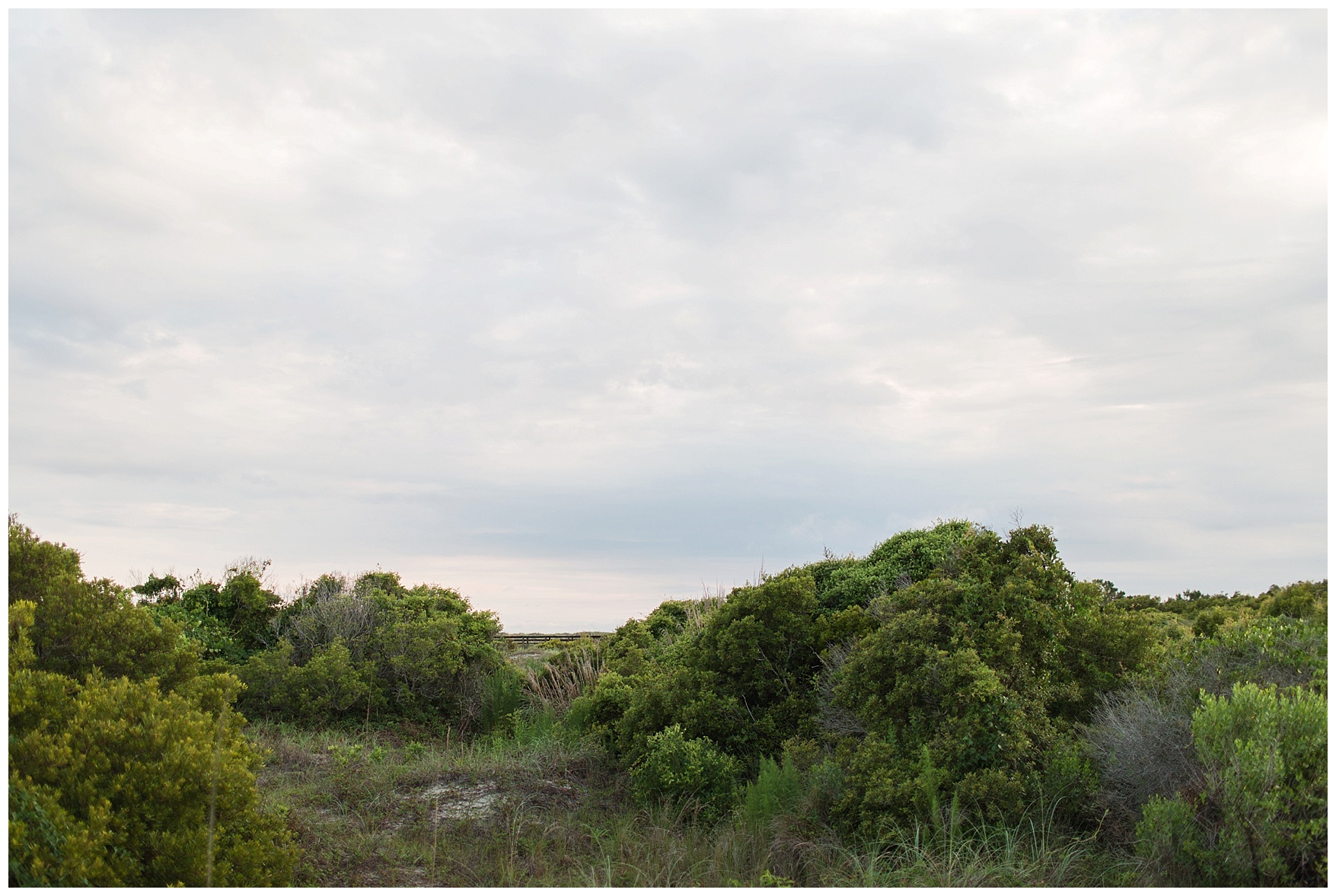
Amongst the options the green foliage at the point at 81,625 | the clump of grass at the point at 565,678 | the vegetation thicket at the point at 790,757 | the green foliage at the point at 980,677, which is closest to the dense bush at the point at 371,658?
the clump of grass at the point at 565,678

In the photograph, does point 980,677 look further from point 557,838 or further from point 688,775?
point 557,838

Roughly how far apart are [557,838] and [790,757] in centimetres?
222

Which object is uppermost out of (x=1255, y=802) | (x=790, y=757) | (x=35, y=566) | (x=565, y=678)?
(x=35, y=566)

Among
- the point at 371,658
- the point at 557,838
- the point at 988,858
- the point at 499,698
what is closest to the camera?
the point at 988,858

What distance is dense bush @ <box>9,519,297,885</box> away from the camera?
5094 mm

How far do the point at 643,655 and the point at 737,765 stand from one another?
4190 millimetres

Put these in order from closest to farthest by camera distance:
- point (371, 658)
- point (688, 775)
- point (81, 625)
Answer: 1. point (81, 625)
2. point (688, 775)
3. point (371, 658)

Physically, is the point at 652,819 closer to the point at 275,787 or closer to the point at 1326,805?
the point at 275,787

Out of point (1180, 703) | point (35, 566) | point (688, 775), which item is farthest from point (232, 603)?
point (1180, 703)

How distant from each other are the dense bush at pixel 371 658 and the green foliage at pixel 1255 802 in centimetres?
1036

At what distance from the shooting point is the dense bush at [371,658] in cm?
1338

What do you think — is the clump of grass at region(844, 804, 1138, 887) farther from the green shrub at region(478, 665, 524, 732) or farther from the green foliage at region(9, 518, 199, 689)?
the green shrub at region(478, 665, 524, 732)

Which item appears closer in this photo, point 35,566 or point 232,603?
point 35,566

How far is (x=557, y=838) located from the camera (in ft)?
25.8
